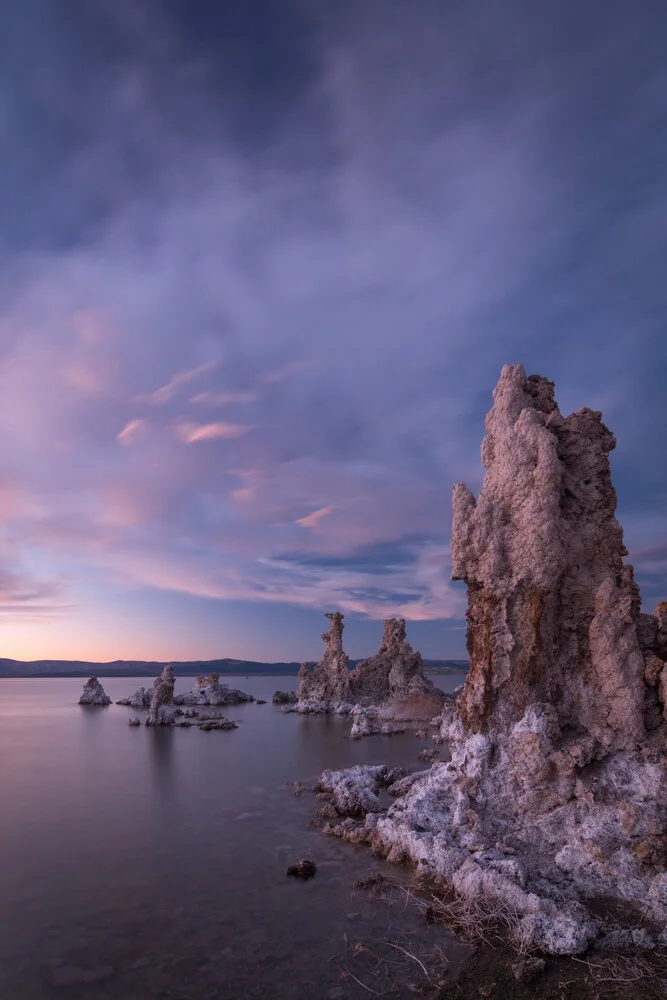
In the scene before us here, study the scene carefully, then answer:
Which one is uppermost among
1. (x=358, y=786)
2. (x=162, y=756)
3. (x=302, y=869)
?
(x=358, y=786)

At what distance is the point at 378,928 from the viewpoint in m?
8.10

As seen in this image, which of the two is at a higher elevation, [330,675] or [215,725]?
[330,675]

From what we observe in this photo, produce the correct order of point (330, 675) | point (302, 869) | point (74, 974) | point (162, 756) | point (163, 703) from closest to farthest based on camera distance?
point (74, 974)
point (302, 869)
point (162, 756)
point (163, 703)
point (330, 675)

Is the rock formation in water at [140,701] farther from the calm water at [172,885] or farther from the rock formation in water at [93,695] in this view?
the calm water at [172,885]

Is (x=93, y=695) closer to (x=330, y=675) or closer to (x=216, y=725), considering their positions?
(x=330, y=675)

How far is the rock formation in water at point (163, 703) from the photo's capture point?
38.0 metres

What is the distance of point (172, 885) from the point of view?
32.1 feet

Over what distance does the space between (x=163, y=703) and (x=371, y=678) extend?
663 inches

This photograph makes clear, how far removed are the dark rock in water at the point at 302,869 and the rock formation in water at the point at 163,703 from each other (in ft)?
98.0

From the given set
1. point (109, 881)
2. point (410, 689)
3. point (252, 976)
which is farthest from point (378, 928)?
point (410, 689)

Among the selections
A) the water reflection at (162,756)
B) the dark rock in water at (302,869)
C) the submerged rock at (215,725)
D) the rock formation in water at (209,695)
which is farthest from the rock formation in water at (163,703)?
the dark rock in water at (302,869)

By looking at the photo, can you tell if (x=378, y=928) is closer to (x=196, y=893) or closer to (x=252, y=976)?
(x=252, y=976)

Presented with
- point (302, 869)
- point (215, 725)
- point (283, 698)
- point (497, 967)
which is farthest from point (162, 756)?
point (283, 698)

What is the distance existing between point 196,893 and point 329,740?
21194 mm
